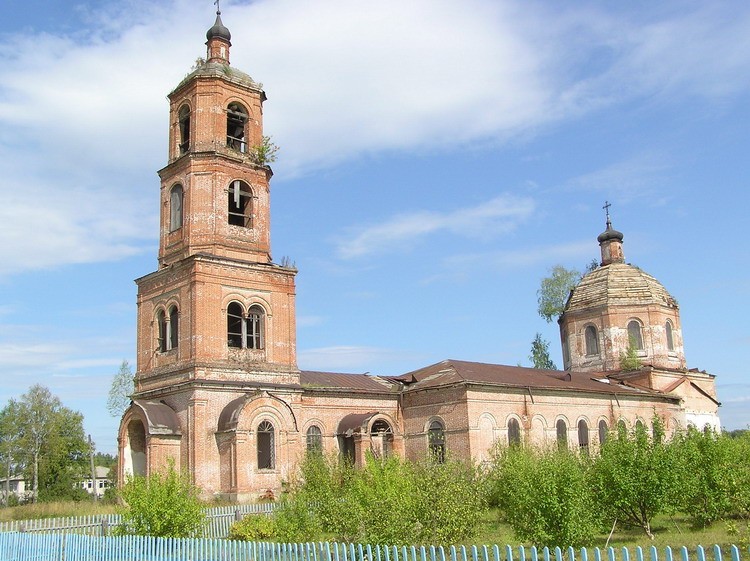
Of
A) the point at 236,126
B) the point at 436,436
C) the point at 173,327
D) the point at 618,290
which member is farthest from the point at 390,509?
the point at 618,290

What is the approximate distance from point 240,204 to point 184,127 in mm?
3629

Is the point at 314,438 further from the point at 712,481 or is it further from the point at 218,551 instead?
the point at 218,551

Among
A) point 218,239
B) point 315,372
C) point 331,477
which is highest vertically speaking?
point 218,239

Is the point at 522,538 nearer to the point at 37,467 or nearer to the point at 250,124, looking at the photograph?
the point at 250,124

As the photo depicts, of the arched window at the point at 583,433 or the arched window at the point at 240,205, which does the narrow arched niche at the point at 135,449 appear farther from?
the arched window at the point at 583,433

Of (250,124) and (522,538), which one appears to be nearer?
(522,538)

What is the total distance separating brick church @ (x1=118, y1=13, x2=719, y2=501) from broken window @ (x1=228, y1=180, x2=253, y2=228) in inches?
2.0

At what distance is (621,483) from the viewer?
16156 millimetres

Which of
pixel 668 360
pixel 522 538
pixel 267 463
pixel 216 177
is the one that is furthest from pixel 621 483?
pixel 668 360

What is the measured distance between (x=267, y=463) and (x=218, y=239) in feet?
25.3

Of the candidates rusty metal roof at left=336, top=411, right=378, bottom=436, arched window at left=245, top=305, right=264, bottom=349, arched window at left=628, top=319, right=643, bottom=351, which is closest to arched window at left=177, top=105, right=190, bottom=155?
arched window at left=245, top=305, right=264, bottom=349

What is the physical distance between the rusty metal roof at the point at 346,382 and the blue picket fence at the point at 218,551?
12.2 meters

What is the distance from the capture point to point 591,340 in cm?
4012

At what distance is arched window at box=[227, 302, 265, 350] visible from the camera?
25.3 m
